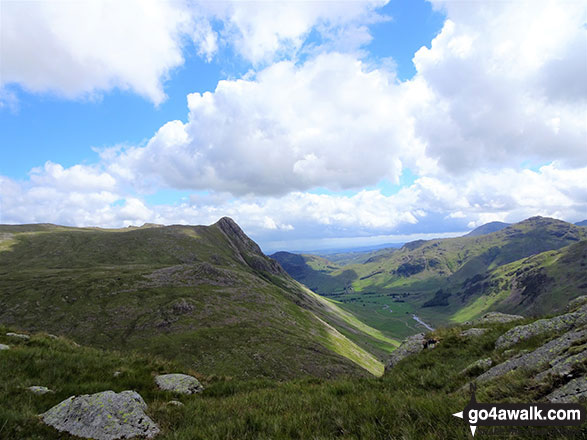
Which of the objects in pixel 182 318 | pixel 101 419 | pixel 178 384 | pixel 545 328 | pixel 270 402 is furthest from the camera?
pixel 182 318

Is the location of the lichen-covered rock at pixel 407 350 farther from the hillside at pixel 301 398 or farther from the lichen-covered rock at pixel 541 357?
the lichen-covered rock at pixel 541 357

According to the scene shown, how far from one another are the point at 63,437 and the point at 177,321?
7189cm

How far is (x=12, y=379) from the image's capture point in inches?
376

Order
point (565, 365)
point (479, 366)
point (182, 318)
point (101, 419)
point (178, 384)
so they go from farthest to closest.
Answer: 1. point (182, 318)
2. point (178, 384)
3. point (479, 366)
4. point (101, 419)
5. point (565, 365)


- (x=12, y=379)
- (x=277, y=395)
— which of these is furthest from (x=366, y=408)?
(x=12, y=379)

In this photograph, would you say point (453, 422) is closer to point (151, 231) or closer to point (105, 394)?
point (105, 394)

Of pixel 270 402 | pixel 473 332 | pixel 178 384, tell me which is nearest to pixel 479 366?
pixel 473 332

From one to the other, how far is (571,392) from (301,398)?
723cm

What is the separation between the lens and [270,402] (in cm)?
914

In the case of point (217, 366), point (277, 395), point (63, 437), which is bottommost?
point (217, 366)

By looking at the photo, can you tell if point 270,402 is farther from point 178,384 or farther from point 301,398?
point 178,384

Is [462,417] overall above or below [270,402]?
above

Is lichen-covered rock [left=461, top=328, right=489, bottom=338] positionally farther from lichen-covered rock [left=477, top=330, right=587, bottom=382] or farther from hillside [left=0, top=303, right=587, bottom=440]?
lichen-covered rock [left=477, top=330, right=587, bottom=382]

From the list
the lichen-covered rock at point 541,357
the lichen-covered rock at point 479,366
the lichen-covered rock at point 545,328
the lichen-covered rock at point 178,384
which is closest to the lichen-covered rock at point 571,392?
the lichen-covered rock at point 541,357
